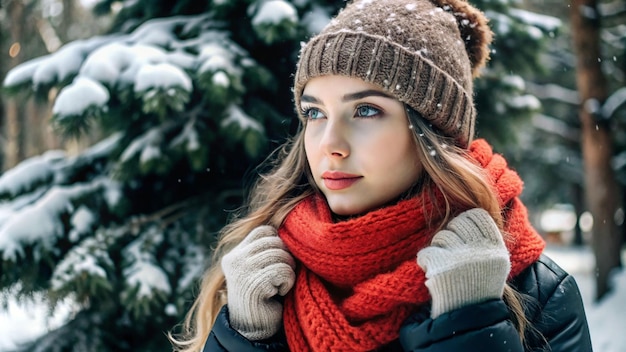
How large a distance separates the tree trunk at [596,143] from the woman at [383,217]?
641 centimetres

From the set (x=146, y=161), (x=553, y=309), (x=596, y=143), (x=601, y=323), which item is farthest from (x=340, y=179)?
(x=596, y=143)

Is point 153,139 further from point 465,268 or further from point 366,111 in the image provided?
point 465,268

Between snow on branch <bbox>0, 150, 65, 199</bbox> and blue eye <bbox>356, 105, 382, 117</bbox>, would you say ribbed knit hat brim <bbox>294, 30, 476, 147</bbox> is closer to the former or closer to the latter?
blue eye <bbox>356, 105, 382, 117</bbox>

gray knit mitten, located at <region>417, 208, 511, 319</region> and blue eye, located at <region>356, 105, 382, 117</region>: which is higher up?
blue eye, located at <region>356, 105, 382, 117</region>

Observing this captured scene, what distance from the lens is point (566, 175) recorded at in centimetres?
1453

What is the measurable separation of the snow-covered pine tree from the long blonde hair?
24.0 inches

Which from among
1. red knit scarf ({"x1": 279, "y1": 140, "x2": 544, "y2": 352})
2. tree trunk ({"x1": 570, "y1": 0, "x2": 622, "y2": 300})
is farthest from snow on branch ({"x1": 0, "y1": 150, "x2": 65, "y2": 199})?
tree trunk ({"x1": 570, "y1": 0, "x2": 622, "y2": 300})

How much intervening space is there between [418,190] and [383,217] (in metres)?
0.19

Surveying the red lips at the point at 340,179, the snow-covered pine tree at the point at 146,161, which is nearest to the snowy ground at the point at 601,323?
the snow-covered pine tree at the point at 146,161

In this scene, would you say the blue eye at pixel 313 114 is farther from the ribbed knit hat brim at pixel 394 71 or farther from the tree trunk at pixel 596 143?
the tree trunk at pixel 596 143

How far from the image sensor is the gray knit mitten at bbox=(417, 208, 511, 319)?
1366 mm

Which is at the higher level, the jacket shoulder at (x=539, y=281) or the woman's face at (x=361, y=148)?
the woman's face at (x=361, y=148)

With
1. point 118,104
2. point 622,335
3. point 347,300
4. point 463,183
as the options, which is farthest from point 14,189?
point 622,335

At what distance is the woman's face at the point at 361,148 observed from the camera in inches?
63.7
